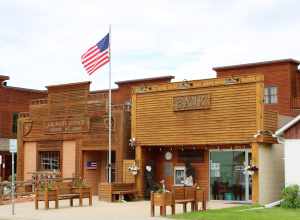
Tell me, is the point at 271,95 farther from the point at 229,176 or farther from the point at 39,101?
the point at 39,101

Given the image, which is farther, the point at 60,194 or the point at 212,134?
the point at 212,134

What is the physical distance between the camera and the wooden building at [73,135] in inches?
1232

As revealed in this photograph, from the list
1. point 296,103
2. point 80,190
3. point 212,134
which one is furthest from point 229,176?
point 296,103

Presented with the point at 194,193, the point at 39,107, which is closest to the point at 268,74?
the point at 39,107

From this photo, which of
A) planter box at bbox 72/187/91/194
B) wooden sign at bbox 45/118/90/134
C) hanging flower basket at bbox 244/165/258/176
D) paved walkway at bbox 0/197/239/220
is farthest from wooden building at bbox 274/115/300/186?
wooden sign at bbox 45/118/90/134

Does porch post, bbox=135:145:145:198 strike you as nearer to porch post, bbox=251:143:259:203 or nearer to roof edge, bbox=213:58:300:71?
porch post, bbox=251:143:259:203

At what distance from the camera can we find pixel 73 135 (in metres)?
33.2

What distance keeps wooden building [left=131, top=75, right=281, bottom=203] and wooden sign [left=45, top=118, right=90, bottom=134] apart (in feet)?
12.7

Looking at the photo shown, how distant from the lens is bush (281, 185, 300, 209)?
23330 mm

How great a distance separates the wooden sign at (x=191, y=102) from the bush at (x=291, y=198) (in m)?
5.52

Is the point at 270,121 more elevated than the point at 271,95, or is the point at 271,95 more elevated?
the point at 271,95

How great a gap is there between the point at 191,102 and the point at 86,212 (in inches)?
320

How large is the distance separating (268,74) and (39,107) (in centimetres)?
1415

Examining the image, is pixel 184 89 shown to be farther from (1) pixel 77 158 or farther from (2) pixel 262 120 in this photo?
(1) pixel 77 158
